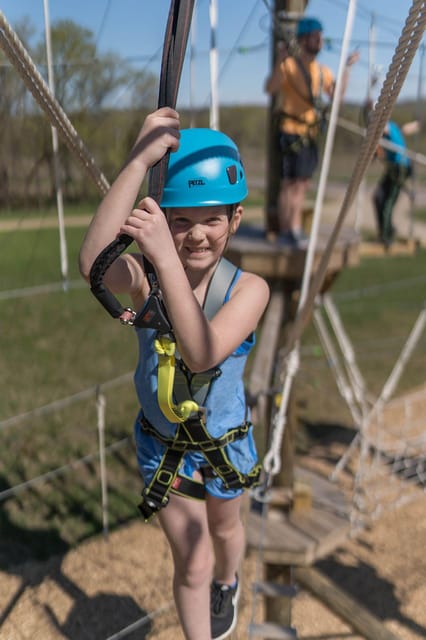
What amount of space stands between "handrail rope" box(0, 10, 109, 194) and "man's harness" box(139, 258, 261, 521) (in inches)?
14.4

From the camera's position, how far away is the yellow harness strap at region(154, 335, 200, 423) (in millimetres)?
1224

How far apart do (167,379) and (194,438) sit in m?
0.29

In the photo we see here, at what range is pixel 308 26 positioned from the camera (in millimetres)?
2984

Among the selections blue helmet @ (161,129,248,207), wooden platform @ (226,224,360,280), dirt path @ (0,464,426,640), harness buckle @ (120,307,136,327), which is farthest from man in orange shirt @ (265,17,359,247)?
harness buckle @ (120,307,136,327)

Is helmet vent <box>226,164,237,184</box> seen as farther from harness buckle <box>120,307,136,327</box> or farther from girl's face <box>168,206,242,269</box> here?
harness buckle <box>120,307,136,327</box>

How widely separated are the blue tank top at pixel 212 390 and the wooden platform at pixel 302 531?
67.3 inches

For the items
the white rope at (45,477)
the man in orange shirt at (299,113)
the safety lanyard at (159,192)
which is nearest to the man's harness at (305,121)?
the man in orange shirt at (299,113)

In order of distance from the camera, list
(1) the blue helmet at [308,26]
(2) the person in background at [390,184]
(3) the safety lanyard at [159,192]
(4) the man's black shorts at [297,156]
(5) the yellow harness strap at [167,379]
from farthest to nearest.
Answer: (2) the person in background at [390,184]
(4) the man's black shorts at [297,156]
(1) the blue helmet at [308,26]
(5) the yellow harness strap at [167,379]
(3) the safety lanyard at [159,192]

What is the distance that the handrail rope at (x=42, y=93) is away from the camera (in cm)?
120

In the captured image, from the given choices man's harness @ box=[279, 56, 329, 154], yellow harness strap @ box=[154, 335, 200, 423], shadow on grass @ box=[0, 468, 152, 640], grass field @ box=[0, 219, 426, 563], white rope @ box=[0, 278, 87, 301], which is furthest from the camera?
white rope @ box=[0, 278, 87, 301]

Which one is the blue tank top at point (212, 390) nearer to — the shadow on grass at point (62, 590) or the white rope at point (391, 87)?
the white rope at point (391, 87)

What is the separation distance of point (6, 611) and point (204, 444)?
1464mm

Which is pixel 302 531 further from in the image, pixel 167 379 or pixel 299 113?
pixel 167 379

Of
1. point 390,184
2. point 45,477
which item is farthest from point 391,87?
point 390,184
